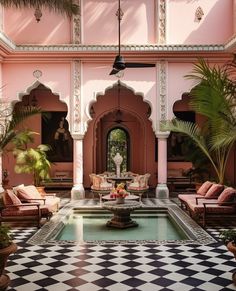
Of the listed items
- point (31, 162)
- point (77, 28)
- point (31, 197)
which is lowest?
point (31, 197)

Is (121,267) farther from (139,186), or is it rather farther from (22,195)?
(139,186)

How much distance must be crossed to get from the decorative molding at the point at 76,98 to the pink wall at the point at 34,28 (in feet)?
3.06

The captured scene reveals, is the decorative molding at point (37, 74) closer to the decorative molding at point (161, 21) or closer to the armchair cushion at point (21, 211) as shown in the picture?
the decorative molding at point (161, 21)

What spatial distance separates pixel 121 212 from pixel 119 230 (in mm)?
428

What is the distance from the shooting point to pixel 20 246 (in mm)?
7285

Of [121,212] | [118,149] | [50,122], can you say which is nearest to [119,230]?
[121,212]

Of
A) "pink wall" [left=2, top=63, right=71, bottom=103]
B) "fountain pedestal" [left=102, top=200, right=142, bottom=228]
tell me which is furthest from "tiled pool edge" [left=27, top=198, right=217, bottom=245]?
"pink wall" [left=2, top=63, right=71, bottom=103]

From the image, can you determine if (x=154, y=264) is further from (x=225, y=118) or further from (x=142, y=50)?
(x=142, y=50)

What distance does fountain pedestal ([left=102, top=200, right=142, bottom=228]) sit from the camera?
9133 mm

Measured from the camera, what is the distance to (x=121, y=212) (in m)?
9.25

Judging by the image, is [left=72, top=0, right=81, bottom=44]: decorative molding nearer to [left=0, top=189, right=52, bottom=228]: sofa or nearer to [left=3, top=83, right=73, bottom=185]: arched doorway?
[left=3, top=83, right=73, bottom=185]: arched doorway

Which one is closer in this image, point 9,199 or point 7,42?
point 9,199

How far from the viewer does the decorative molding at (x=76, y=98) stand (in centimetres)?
1345

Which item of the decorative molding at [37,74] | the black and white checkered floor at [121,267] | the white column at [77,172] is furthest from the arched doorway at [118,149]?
the black and white checkered floor at [121,267]
